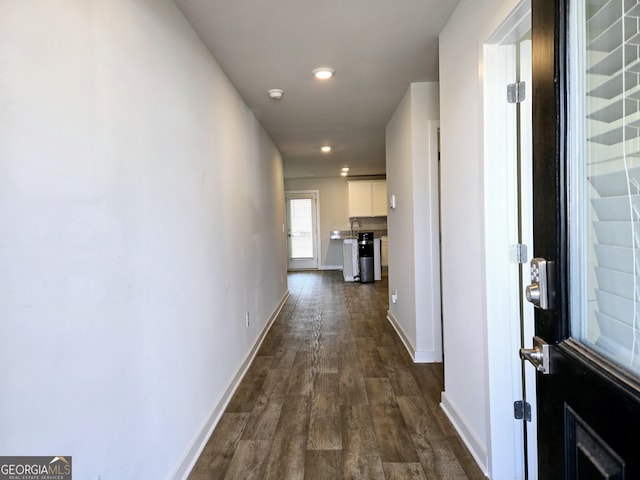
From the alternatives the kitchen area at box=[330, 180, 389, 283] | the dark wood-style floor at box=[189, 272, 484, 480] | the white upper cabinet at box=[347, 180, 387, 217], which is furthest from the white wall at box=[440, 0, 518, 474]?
the white upper cabinet at box=[347, 180, 387, 217]

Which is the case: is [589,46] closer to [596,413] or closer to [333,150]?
[596,413]

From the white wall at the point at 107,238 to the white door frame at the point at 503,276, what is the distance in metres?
1.40

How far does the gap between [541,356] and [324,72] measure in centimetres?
243

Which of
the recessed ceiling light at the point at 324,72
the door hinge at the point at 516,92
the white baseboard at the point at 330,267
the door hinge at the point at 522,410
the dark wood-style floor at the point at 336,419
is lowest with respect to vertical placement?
the dark wood-style floor at the point at 336,419

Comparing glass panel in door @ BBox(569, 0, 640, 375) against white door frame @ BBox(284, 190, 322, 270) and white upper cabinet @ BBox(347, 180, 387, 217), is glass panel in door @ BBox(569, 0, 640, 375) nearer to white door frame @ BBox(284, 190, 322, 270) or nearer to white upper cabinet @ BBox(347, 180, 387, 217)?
white upper cabinet @ BBox(347, 180, 387, 217)

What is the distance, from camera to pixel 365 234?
24.6ft

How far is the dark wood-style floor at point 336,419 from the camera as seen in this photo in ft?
5.98

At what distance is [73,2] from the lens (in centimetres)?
107

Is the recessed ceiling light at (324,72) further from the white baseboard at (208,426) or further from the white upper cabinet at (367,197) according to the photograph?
the white upper cabinet at (367,197)

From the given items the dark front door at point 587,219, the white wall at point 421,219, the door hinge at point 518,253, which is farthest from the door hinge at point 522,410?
the white wall at point 421,219

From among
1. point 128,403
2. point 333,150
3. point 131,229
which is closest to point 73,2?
point 131,229

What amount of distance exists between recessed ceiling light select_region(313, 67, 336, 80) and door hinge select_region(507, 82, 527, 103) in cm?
142

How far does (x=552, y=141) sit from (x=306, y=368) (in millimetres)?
2680

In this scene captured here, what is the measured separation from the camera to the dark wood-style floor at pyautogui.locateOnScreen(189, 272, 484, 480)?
1.82 metres
